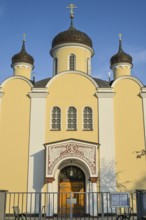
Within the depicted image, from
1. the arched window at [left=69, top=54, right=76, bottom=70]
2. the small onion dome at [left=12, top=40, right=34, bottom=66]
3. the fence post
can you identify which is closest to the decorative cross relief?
the fence post

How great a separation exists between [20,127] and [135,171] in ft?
24.0

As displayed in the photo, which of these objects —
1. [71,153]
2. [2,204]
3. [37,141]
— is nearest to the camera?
[2,204]

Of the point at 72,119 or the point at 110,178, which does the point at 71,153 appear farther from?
the point at 110,178

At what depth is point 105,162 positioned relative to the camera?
18.0 meters

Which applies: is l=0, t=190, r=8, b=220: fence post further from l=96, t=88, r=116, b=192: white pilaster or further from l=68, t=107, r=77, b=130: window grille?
l=68, t=107, r=77, b=130: window grille

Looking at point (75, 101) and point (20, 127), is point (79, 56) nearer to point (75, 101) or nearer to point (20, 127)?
point (75, 101)

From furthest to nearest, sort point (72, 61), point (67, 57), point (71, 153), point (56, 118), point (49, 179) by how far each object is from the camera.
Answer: point (72, 61), point (67, 57), point (56, 118), point (71, 153), point (49, 179)

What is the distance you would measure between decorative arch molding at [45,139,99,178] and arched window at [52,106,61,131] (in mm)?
1639

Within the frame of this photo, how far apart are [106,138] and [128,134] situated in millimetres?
1405

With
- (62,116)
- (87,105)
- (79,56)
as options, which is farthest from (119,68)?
(62,116)

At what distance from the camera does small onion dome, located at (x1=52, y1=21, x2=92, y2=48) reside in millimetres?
22406

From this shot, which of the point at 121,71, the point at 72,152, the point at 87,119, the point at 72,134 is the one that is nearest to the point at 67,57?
the point at 121,71

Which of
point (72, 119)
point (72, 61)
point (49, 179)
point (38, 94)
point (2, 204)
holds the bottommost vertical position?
point (2, 204)

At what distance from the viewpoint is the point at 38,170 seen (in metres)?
17.7
